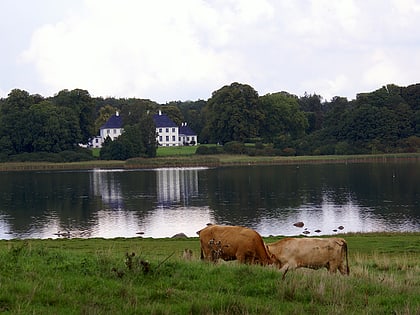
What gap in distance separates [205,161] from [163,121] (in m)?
41.7

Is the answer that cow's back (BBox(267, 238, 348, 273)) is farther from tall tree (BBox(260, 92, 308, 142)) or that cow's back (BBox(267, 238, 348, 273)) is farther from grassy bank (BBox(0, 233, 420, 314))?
tall tree (BBox(260, 92, 308, 142))

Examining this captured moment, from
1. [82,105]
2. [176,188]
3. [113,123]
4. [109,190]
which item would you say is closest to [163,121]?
[113,123]

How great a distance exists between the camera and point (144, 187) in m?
68.6

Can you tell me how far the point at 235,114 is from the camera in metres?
122

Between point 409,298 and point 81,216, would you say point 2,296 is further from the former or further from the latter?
point 81,216

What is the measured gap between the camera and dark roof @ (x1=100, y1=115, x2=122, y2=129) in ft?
487

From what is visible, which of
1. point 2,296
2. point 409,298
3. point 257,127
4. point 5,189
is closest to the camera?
point 2,296

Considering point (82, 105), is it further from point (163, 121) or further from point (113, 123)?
point (163, 121)

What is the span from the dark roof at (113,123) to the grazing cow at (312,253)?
450ft

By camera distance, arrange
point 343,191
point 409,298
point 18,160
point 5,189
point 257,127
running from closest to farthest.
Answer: point 409,298, point 343,191, point 5,189, point 18,160, point 257,127

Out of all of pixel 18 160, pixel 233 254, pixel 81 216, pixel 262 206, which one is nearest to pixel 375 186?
pixel 262 206

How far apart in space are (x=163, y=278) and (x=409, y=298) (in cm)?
348

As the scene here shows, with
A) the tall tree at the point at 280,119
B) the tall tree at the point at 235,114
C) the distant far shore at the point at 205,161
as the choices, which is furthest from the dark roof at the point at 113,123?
the tall tree at the point at 280,119

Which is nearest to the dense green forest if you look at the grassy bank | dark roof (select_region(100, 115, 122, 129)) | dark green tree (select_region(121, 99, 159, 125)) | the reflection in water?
dark green tree (select_region(121, 99, 159, 125))
